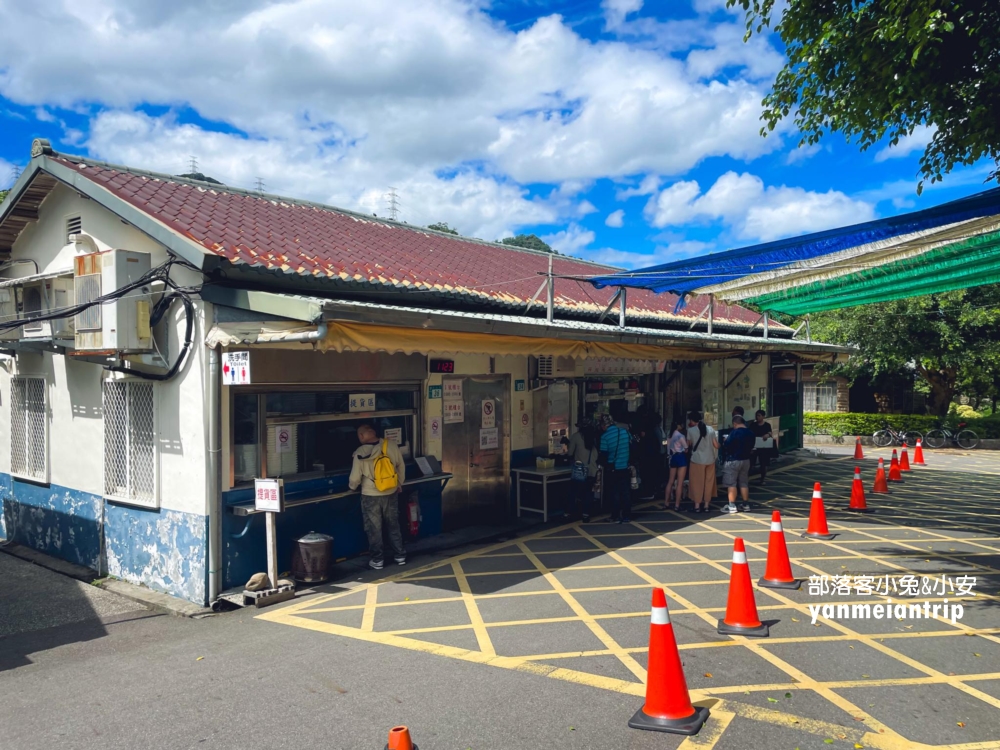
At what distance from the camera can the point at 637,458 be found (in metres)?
12.5

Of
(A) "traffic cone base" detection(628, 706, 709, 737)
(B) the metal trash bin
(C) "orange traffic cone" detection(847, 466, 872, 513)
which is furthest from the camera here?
(C) "orange traffic cone" detection(847, 466, 872, 513)

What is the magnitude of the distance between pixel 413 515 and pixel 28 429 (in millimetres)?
5959

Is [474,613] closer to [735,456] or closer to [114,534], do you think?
[114,534]

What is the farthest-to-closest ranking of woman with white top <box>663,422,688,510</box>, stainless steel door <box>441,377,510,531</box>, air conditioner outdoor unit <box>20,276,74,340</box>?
woman with white top <box>663,422,688,510</box> → stainless steel door <box>441,377,510,531</box> → air conditioner outdoor unit <box>20,276,74,340</box>

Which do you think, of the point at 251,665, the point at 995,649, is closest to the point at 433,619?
the point at 251,665

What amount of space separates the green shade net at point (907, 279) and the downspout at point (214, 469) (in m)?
8.28

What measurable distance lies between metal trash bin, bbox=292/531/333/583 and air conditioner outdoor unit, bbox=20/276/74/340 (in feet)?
12.6

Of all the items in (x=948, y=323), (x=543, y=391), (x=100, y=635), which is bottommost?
(x=100, y=635)

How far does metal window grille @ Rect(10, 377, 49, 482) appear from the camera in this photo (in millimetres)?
10134

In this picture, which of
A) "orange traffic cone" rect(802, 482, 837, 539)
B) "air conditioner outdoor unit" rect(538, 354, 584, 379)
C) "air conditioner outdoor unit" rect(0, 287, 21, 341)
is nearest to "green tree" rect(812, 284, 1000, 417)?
"air conditioner outdoor unit" rect(538, 354, 584, 379)

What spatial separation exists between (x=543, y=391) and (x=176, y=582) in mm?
6147

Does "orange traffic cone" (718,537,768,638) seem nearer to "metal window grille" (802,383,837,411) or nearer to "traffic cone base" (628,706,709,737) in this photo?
"traffic cone base" (628,706,709,737)

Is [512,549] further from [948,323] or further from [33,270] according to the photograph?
[948,323]

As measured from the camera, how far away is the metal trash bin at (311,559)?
25.2ft
